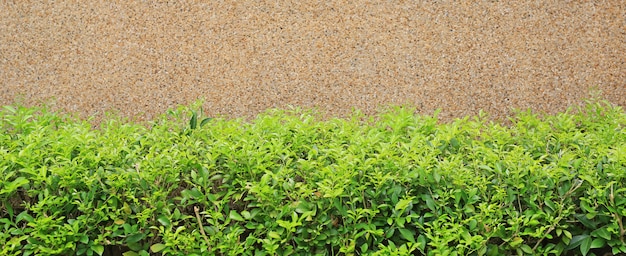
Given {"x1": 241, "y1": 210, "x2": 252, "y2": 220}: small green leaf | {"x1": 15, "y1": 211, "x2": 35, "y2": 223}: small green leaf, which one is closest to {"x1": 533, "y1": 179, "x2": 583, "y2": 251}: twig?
{"x1": 241, "y1": 210, "x2": 252, "y2": 220}: small green leaf

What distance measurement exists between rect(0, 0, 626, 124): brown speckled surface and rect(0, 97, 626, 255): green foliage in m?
1.39

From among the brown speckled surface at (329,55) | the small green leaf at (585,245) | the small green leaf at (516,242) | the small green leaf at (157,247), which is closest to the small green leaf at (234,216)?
the small green leaf at (157,247)

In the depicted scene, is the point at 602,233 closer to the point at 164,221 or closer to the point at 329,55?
the point at 164,221

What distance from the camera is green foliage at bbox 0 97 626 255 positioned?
2.36 meters

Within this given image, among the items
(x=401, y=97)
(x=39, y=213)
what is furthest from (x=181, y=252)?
(x=401, y=97)

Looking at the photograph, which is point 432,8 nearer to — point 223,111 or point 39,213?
point 223,111

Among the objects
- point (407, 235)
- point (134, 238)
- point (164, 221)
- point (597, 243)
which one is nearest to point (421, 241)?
point (407, 235)

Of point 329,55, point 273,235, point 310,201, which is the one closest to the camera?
point 273,235

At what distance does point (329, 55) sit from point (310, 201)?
1.80m

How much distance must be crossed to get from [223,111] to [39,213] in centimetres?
180

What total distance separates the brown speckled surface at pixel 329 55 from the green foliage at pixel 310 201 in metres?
1.39

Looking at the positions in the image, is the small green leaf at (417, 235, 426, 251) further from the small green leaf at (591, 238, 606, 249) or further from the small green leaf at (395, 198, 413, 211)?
the small green leaf at (591, 238, 606, 249)

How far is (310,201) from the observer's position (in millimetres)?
2432

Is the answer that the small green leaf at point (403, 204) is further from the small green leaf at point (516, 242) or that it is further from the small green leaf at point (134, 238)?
the small green leaf at point (134, 238)
